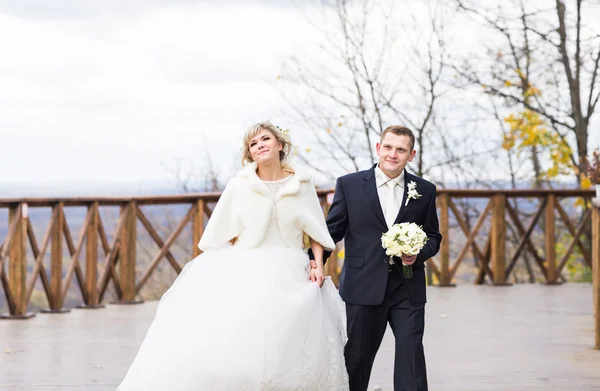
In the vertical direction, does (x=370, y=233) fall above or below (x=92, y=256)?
above

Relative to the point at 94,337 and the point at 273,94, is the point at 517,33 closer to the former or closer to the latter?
the point at 273,94

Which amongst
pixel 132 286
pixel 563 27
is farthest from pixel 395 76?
pixel 132 286

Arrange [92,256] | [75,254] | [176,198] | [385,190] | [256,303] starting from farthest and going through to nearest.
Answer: [176,198]
[92,256]
[75,254]
[385,190]
[256,303]

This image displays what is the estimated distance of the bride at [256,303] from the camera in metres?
4.09

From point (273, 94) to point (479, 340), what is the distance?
9081 millimetres

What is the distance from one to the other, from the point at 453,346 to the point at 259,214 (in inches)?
125

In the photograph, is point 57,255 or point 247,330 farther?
point 57,255

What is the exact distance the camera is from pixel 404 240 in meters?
4.15

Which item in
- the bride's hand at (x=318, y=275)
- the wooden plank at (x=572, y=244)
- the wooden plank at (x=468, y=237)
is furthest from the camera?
the wooden plank at (x=572, y=244)

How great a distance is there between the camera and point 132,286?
10.2 meters

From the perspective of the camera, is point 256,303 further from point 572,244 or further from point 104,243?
point 572,244

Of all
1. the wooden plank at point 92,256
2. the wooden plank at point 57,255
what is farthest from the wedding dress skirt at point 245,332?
the wooden plank at point 92,256

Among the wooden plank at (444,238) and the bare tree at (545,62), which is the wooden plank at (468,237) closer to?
the wooden plank at (444,238)

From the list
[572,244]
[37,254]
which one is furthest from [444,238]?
[37,254]
